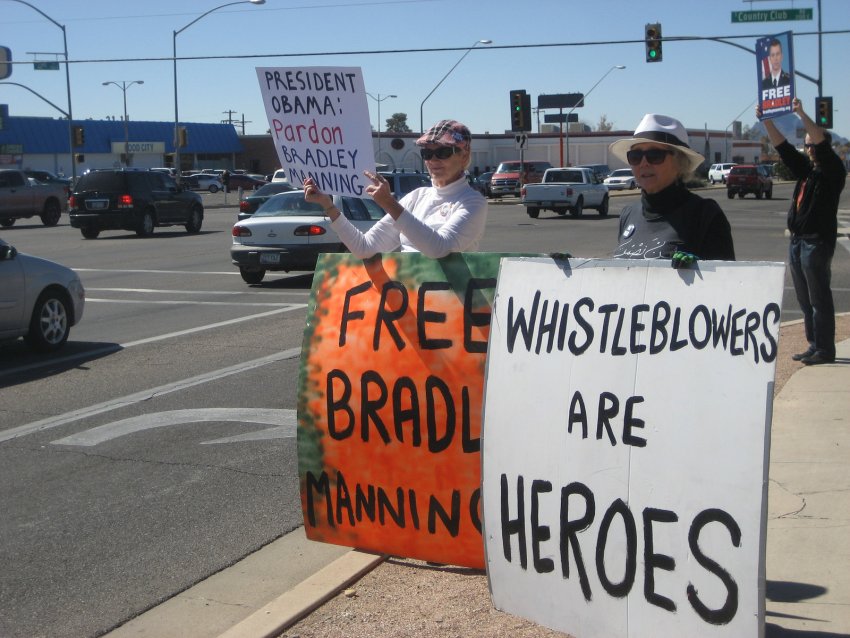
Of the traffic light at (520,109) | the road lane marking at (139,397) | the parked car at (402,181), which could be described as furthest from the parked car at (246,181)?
the road lane marking at (139,397)

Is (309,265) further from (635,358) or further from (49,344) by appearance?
(635,358)

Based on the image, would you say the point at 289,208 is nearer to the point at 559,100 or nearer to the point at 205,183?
the point at 205,183

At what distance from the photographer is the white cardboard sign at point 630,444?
321cm

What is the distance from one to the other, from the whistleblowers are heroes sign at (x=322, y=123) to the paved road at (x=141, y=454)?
188 cm

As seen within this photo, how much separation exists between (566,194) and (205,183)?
45.0m

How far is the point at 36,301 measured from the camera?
11.1 metres

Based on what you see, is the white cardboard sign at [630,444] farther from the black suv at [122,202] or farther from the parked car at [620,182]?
the parked car at [620,182]

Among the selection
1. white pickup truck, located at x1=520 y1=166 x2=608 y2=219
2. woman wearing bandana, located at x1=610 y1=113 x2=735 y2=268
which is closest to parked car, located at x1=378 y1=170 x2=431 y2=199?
white pickup truck, located at x1=520 y1=166 x2=608 y2=219

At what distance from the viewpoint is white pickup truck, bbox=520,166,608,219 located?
126 feet

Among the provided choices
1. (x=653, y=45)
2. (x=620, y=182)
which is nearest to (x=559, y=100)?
(x=620, y=182)

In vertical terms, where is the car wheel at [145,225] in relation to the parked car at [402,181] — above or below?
below

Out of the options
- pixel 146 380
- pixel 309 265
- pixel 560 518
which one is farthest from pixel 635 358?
pixel 309 265

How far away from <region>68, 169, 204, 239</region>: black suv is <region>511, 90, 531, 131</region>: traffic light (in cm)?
1695

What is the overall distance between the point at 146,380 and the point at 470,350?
19.2 ft
